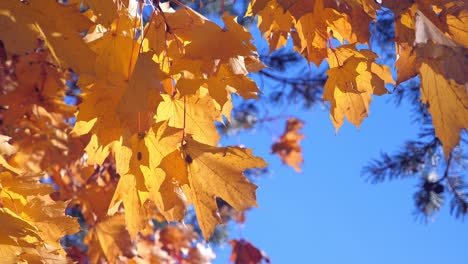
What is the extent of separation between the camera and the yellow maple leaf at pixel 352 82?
109 cm

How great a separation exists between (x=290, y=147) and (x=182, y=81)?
2972mm

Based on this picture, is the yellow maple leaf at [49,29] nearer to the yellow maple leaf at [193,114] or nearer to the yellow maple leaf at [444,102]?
the yellow maple leaf at [193,114]

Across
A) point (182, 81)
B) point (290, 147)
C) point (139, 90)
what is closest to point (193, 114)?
point (182, 81)

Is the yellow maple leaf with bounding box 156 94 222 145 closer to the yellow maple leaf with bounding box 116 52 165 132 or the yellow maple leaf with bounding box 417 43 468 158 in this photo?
the yellow maple leaf with bounding box 116 52 165 132

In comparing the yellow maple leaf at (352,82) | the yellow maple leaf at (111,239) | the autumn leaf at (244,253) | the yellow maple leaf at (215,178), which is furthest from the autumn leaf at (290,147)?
the yellow maple leaf at (215,178)

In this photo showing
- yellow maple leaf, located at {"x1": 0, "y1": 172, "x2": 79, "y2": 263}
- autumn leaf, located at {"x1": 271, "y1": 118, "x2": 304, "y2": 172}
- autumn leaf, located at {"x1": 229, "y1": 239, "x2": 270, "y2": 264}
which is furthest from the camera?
autumn leaf, located at {"x1": 271, "y1": 118, "x2": 304, "y2": 172}

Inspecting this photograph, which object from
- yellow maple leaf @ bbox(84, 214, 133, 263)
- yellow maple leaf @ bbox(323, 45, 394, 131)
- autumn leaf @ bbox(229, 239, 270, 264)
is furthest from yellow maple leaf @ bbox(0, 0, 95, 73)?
autumn leaf @ bbox(229, 239, 270, 264)

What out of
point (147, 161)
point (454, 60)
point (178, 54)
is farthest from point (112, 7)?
point (454, 60)

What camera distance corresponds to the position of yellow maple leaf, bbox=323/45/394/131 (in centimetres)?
109

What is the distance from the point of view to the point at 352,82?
1.13m

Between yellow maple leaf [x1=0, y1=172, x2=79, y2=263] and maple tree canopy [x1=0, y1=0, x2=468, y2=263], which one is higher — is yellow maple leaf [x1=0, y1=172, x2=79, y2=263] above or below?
below

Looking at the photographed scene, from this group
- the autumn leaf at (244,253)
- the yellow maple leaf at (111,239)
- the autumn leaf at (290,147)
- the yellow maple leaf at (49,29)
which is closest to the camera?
the yellow maple leaf at (49,29)

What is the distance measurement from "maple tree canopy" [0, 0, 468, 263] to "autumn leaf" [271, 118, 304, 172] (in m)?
2.69

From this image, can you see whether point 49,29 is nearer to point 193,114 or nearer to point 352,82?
point 193,114
